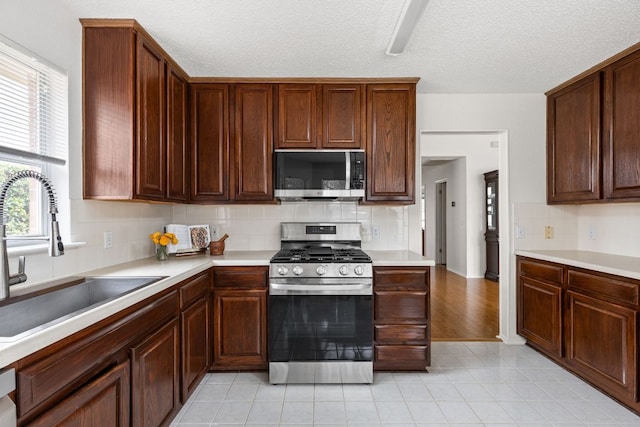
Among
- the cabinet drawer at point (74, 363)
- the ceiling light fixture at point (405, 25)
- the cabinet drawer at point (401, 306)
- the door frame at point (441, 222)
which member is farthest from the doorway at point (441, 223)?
the cabinet drawer at point (74, 363)

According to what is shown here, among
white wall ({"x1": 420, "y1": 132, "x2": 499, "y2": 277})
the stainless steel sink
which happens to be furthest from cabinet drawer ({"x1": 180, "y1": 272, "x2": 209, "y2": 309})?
white wall ({"x1": 420, "y1": 132, "x2": 499, "y2": 277})

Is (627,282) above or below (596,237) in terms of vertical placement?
Answer: below

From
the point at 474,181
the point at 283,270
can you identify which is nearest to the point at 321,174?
the point at 283,270

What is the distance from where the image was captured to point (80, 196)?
2.12 metres

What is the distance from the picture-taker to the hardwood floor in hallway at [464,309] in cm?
358

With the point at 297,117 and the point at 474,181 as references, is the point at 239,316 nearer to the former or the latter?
the point at 297,117

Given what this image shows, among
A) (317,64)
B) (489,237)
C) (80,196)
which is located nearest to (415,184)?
(317,64)

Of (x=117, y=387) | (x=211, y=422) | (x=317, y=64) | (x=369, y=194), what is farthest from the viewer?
(x=369, y=194)

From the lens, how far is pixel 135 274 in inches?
80.3

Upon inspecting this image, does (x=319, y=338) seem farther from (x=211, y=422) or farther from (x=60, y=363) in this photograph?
(x=60, y=363)

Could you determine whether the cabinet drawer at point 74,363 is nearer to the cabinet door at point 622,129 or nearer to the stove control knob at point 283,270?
the stove control knob at point 283,270

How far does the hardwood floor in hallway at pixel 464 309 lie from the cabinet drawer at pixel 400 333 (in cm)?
85

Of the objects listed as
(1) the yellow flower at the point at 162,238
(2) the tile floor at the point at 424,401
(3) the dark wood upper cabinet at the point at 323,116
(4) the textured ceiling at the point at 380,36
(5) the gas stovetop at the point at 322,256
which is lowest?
(2) the tile floor at the point at 424,401

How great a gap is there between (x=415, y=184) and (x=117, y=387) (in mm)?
2519
